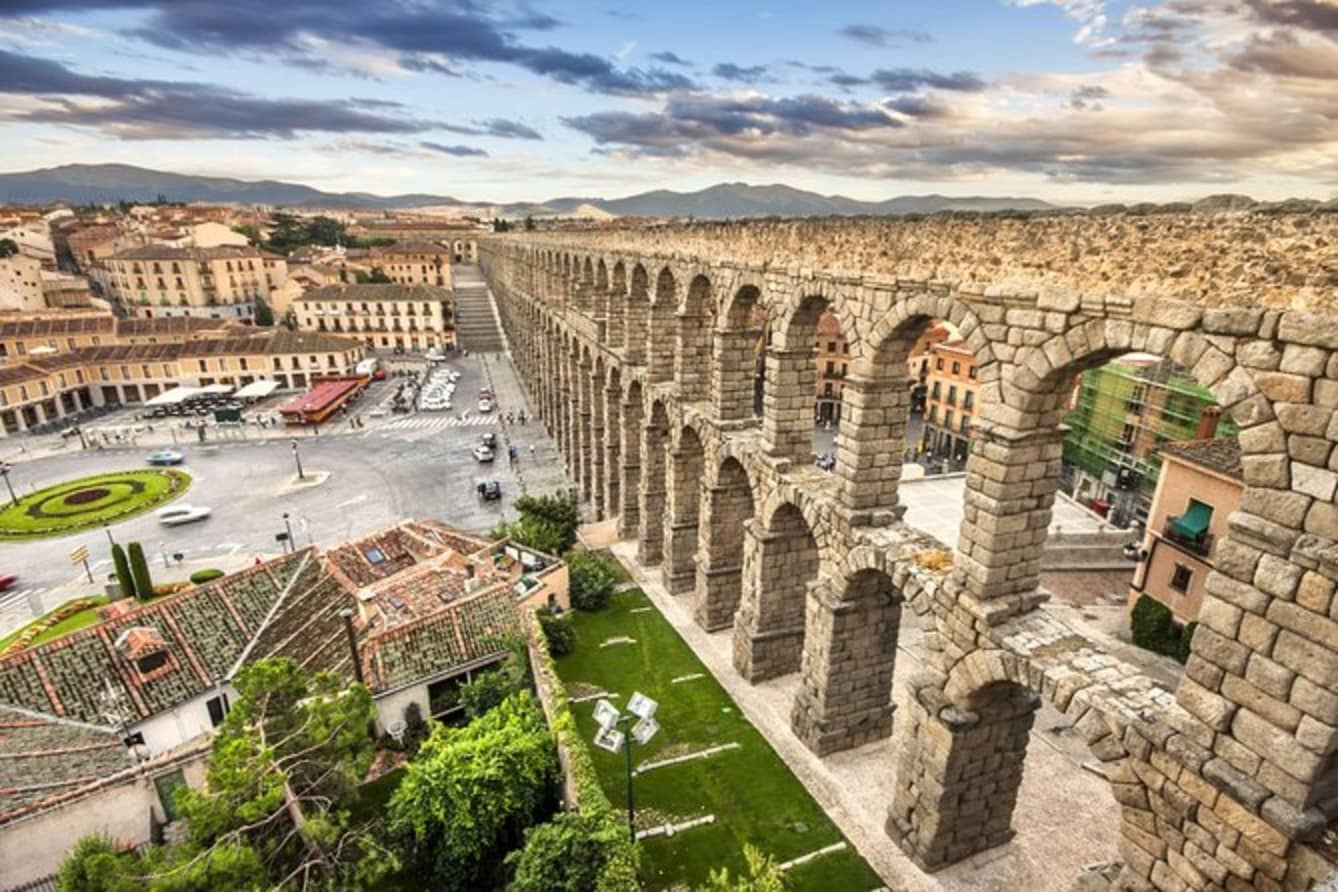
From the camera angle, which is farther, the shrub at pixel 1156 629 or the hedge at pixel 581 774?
the shrub at pixel 1156 629

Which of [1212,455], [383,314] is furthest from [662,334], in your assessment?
[383,314]

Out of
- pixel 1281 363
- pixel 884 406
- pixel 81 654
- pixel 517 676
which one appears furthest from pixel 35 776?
pixel 1281 363

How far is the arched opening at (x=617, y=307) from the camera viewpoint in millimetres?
33500

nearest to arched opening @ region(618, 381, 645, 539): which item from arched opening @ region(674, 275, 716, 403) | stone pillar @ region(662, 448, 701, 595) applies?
stone pillar @ region(662, 448, 701, 595)

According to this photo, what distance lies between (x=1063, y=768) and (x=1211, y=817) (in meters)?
11.8

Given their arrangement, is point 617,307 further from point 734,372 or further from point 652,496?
point 734,372

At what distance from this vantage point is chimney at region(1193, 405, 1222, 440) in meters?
36.0

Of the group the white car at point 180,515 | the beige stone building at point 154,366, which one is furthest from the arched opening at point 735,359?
the beige stone building at point 154,366

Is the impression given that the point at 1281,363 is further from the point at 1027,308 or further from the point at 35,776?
the point at 35,776

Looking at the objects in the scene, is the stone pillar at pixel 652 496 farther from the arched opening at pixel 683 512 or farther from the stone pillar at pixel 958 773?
the stone pillar at pixel 958 773

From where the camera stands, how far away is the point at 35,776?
17.1 meters

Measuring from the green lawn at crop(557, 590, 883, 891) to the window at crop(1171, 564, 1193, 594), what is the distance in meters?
20.2

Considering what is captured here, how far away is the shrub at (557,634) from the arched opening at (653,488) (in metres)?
7.30

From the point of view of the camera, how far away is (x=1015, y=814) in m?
18.3
